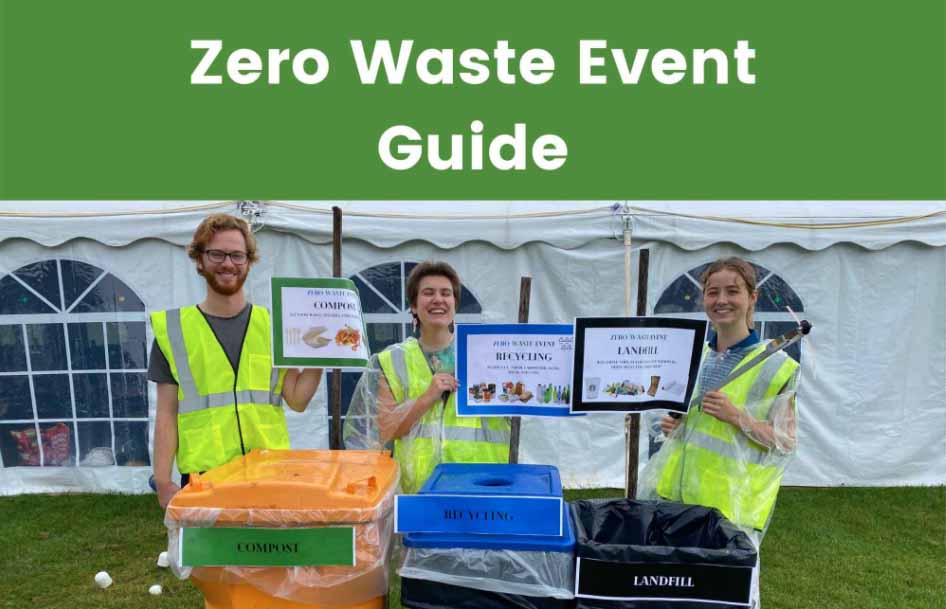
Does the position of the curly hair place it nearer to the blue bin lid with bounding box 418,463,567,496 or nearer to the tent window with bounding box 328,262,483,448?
the blue bin lid with bounding box 418,463,567,496

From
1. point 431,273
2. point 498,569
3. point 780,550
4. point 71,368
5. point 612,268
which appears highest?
point 431,273

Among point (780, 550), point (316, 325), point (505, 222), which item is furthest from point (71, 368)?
point (780, 550)

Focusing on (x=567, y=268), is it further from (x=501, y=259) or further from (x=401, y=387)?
(x=401, y=387)

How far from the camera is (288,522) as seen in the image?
156 centimetres

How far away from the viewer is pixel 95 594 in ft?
10.7

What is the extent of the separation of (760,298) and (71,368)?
5374 millimetres

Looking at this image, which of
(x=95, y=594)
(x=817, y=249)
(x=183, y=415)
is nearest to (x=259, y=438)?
(x=183, y=415)

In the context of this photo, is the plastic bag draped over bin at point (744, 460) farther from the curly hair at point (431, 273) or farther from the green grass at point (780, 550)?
the green grass at point (780, 550)

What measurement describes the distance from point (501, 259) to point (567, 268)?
1.65 feet

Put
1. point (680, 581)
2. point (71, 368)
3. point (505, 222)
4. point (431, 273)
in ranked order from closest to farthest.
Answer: point (680, 581) → point (431, 273) → point (505, 222) → point (71, 368)

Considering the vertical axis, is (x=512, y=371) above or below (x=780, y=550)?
above

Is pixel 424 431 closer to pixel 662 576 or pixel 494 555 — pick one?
pixel 494 555

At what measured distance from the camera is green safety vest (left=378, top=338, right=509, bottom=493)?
82.9 inches

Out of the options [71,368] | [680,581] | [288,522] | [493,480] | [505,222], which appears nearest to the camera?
[680,581]
